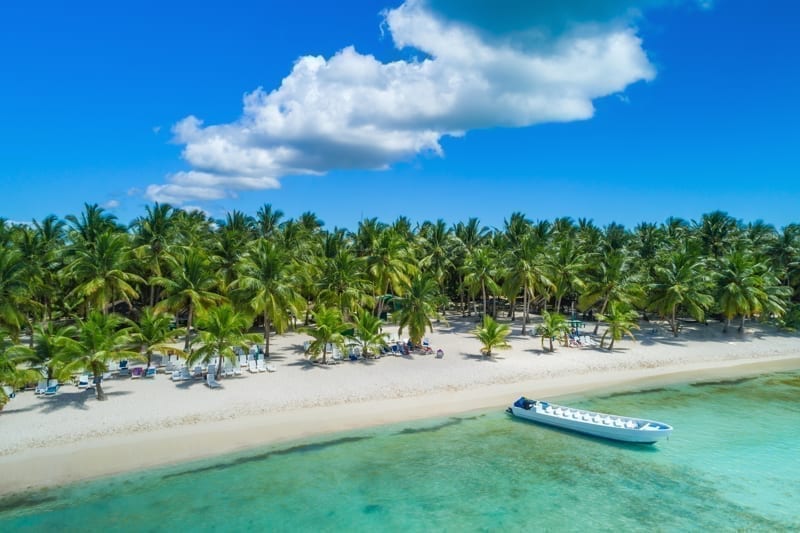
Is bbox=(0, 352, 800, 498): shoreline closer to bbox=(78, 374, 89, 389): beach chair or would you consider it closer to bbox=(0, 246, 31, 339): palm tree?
bbox=(78, 374, 89, 389): beach chair

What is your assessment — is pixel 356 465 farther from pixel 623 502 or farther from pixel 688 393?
pixel 688 393

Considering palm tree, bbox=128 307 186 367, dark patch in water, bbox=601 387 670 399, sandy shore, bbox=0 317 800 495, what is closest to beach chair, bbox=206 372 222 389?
sandy shore, bbox=0 317 800 495

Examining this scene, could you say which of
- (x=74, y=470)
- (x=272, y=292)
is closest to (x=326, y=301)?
(x=272, y=292)

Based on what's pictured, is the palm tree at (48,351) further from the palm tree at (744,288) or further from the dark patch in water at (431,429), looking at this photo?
the palm tree at (744,288)

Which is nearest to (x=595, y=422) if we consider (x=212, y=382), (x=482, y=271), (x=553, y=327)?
(x=553, y=327)

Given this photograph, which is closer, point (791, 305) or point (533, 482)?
point (533, 482)
